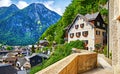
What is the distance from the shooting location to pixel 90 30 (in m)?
31.5

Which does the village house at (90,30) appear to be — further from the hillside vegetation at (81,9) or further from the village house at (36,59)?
the village house at (36,59)

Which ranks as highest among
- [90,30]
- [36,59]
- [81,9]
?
[81,9]

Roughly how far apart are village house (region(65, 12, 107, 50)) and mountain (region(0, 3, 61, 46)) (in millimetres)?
107540

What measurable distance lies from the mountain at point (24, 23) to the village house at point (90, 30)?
4234 inches

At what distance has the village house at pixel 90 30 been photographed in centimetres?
3125

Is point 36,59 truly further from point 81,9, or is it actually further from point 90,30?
point 90,30

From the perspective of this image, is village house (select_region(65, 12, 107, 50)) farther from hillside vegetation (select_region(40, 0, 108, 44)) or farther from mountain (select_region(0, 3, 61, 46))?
mountain (select_region(0, 3, 61, 46))

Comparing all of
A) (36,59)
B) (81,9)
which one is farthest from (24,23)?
(81,9)

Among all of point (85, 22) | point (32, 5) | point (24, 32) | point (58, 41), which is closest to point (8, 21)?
point (24, 32)

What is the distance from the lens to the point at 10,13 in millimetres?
191000

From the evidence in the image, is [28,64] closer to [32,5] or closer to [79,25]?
[79,25]

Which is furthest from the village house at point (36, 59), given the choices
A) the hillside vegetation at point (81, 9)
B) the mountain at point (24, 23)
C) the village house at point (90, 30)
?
the mountain at point (24, 23)

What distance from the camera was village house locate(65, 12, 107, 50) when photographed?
3125 centimetres

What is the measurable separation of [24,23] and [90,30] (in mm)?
152593
